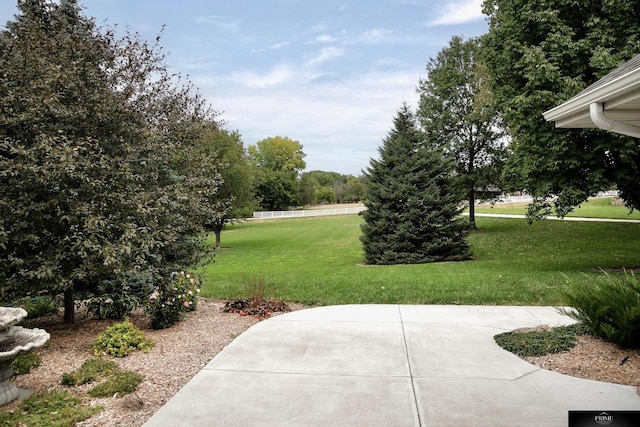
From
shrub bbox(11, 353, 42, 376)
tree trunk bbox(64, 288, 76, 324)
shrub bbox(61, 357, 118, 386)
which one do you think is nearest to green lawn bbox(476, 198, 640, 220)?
tree trunk bbox(64, 288, 76, 324)

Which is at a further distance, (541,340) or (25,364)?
(541,340)

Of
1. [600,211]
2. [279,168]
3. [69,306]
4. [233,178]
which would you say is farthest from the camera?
[279,168]

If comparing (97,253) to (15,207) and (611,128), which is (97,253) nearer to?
(15,207)

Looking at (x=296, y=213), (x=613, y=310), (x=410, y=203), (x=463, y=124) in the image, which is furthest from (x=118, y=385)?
(x=296, y=213)

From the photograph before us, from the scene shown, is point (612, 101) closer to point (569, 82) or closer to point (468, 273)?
point (569, 82)

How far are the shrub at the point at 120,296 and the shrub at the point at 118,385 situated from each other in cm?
187

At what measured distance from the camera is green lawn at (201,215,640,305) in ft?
23.1

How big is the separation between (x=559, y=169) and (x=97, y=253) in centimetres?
907

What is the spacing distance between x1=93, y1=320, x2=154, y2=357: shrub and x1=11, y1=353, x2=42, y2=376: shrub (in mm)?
508

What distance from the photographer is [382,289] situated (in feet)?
25.0

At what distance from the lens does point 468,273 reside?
9055 mm

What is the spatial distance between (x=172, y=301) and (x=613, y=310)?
202 inches

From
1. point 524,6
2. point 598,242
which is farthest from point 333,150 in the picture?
point 524,6

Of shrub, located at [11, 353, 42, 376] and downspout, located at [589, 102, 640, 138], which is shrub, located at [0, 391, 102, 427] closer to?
shrub, located at [11, 353, 42, 376]
